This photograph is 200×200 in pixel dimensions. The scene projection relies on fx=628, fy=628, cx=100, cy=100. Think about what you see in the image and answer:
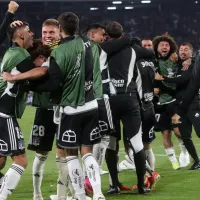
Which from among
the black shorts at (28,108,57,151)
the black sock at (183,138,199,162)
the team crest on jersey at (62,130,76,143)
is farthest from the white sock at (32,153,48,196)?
the black sock at (183,138,199,162)

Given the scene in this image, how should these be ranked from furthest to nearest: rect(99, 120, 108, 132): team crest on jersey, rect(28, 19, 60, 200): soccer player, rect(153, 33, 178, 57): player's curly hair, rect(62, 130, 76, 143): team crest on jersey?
rect(153, 33, 178, 57): player's curly hair, rect(99, 120, 108, 132): team crest on jersey, rect(28, 19, 60, 200): soccer player, rect(62, 130, 76, 143): team crest on jersey

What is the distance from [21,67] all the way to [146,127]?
2.92 metres

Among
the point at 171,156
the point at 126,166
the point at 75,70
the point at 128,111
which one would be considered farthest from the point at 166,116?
the point at 75,70

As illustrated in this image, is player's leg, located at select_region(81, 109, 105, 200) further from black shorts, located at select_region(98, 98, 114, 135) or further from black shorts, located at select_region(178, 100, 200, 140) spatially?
black shorts, located at select_region(178, 100, 200, 140)

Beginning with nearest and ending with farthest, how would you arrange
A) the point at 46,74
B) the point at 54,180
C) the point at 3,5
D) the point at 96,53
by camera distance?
the point at 46,74
the point at 96,53
the point at 54,180
the point at 3,5

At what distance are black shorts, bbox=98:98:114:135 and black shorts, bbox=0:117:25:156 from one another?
1.36m

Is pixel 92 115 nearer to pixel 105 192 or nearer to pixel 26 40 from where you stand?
pixel 26 40

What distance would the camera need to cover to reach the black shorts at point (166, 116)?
11250mm

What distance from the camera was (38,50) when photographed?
720 cm

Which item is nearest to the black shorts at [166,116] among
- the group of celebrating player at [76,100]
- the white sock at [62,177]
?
the group of celebrating player at [76,100]

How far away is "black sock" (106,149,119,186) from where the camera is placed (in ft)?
26.5

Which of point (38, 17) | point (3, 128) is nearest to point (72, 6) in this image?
point (38, 17)

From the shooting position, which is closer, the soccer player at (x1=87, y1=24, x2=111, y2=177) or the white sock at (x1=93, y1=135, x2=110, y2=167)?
the soccer player at (x1=87, y1=24, x2=111, y2=177)

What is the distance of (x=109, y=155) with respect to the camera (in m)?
8.22
